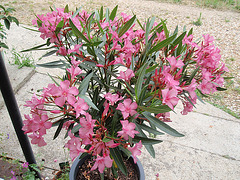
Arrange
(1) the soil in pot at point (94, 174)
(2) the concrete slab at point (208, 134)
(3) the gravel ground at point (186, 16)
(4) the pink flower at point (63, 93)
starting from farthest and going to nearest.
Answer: (3) the gravel ground at point (186, 16) → (2) the concrete slab at point (208, 134) → (1) the soil in pot at point (94, 174) → (4) the pink flower at point (63, 93)

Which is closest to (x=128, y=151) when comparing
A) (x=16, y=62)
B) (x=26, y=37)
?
(x=16, y=62)

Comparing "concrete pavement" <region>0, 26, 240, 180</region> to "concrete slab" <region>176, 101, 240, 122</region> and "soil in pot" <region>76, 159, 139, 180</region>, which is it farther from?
"soil in pot" <region>76, 159, 139, 180</region>

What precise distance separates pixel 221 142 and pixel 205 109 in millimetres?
469

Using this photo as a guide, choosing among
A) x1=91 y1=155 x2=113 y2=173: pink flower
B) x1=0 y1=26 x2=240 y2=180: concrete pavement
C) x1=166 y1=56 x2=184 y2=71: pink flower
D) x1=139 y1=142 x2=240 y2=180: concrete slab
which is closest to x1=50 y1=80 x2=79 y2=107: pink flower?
x1=91 y1=155 x2=113 y2=173: pink flower

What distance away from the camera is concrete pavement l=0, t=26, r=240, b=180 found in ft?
5.46

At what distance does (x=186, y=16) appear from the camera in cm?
482

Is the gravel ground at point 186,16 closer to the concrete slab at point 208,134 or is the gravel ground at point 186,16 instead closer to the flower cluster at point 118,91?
the concrete slab at point 208,134

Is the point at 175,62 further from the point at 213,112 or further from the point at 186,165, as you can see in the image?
the point at 213,112

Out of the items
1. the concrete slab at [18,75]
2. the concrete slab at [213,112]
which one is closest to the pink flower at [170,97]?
the concrete slab at [213,112]

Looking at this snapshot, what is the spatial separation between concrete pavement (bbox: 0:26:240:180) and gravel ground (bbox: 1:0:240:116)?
0.96 m

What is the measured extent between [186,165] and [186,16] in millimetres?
3902

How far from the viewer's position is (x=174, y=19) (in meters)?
4.65

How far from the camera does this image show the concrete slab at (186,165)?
164cm

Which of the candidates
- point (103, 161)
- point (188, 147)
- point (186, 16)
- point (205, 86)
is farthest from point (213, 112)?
point (186, 16)
